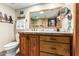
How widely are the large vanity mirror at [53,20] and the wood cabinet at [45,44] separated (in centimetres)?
10

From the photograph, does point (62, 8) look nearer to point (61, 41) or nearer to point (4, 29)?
point (61, 41)

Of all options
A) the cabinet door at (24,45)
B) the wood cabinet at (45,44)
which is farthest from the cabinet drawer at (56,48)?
the cabinet door at (24,45)

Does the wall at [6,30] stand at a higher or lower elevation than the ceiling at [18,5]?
lower

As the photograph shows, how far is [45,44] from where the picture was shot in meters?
1.39

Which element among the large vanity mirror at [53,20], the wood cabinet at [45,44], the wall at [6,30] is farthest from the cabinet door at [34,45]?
the wall at [6,30]

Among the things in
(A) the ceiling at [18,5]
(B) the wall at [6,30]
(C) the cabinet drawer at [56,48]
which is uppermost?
(A) the ceiling at [18,5]

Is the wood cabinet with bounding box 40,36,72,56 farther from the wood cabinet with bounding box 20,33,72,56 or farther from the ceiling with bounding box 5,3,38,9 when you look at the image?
the ceiling with bounding box 5,3,38,9

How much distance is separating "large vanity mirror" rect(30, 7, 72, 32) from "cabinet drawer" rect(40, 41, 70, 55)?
7.8 inches

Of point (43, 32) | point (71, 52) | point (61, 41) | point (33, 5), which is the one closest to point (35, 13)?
point (33, 5)

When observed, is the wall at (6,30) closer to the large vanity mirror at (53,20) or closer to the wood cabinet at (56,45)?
the large vanity mirror at (53,20)

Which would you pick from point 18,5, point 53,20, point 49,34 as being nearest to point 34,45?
point 49,34

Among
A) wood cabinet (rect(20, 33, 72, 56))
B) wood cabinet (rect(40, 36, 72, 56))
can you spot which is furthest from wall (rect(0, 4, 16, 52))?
wood cabinet (rect(40, 36, 72, 56))

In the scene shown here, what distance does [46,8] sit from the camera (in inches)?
53.2

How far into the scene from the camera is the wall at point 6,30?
1.35 metres
